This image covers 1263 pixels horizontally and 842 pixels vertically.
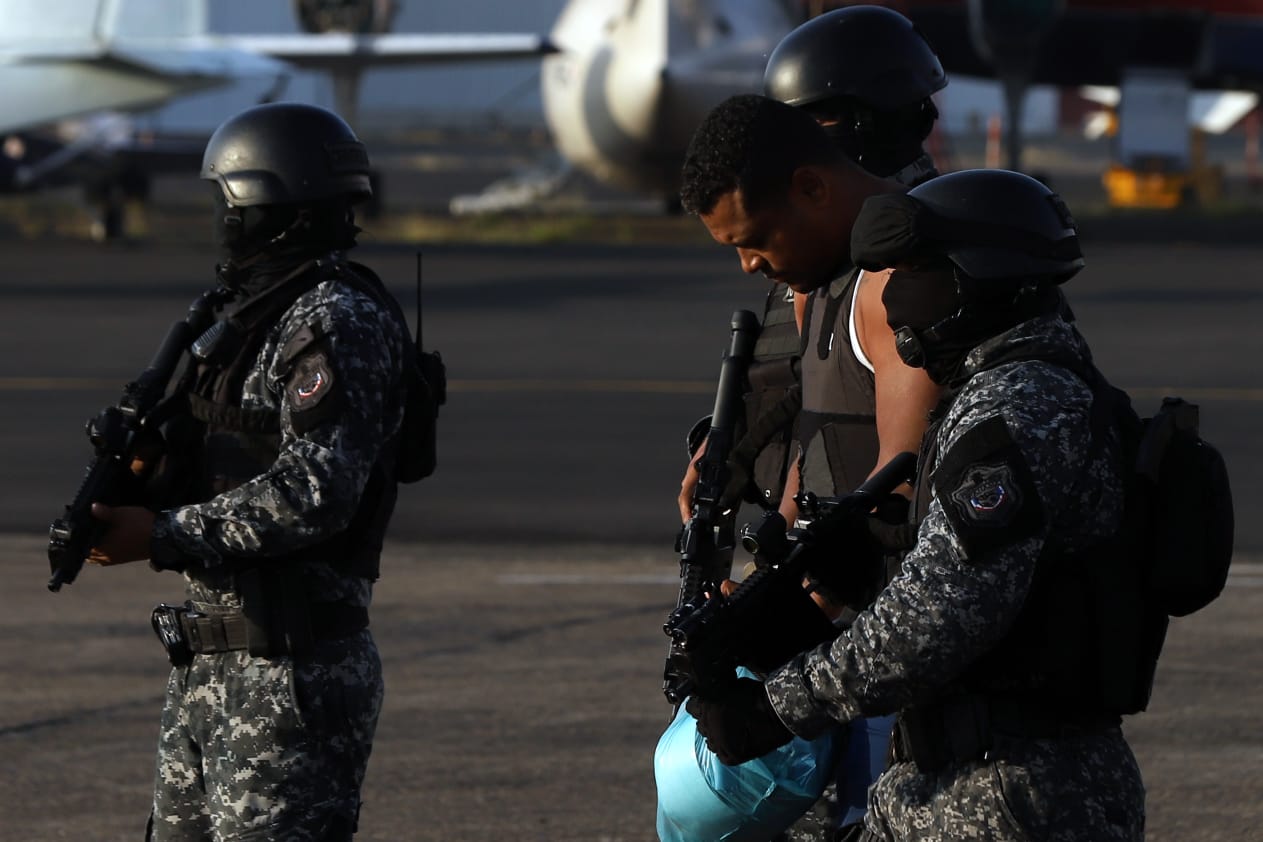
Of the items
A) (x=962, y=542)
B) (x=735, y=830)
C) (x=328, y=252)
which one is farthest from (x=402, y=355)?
(x=962, y=542)

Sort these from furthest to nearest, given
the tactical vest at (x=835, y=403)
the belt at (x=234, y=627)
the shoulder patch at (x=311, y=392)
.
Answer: the belt at (x=234, y=627)
the shoulder patch at (x=311, y=392)
the tactical vest at (x=835, y=403)

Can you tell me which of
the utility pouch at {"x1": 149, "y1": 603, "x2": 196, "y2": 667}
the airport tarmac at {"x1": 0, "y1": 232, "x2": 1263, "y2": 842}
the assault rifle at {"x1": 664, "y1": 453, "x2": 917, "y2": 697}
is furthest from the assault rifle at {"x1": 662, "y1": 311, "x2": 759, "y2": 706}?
the airport tarmac at {"x1": 0, "y1": 232, "x2": 1263, "y2": 842}

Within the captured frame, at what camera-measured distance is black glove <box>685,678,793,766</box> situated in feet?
9.52

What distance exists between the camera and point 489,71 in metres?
78.1

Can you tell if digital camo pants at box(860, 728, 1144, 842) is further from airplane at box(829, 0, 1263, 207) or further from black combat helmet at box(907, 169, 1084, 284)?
airplane at box(829, 0, 1263, 207)

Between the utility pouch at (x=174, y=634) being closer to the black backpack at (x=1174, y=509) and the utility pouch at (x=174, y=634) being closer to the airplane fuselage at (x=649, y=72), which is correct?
the black backpack at (x=1174, y=509)

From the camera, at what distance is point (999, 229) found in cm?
288

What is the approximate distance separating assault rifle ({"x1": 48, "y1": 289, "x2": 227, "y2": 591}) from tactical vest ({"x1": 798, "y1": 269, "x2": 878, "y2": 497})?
1.15 meters

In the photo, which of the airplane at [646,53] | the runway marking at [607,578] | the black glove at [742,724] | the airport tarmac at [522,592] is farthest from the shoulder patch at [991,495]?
the airplane at [646,53]

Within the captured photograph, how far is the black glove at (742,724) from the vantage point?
2.90 m

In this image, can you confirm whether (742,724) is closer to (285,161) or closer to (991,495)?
(991,495)

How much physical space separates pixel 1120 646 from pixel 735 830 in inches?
34.2

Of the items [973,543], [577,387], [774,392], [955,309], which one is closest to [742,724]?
[973,543]

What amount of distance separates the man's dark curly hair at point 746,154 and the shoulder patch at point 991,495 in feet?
2.46
